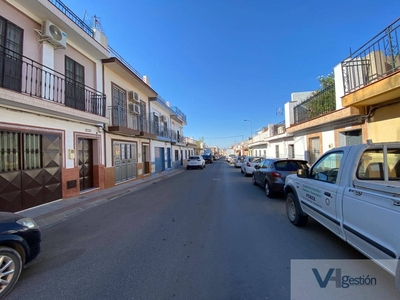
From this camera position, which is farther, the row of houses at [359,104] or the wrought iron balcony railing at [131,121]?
the wrought iron balcony railing at [131,121]

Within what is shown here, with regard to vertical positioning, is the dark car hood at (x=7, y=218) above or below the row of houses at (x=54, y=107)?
below

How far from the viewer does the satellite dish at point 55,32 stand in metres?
7.12

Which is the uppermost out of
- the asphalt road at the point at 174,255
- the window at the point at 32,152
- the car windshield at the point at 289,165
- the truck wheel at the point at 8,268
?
the window at the point at 32,152

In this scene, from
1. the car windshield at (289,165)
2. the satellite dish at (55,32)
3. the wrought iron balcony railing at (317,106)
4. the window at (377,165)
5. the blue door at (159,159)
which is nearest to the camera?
the window at (377,165)

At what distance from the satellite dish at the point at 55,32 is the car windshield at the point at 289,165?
971 centimetres

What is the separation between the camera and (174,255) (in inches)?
133

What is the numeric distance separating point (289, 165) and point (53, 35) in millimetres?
10192

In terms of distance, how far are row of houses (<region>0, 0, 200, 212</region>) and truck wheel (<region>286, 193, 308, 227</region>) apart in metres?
7.96

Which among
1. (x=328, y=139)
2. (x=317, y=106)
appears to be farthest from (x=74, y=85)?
(x=317, y=106)

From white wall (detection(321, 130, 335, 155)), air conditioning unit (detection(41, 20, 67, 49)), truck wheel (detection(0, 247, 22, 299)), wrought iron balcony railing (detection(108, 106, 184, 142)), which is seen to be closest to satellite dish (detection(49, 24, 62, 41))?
air conditioning unit (detection(41, 20, 67, 49))

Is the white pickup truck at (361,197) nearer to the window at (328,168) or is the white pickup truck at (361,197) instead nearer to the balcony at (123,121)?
the window at (328,168)

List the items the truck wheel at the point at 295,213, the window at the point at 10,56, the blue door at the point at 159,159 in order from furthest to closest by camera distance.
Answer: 1. the blue door at the point at 159,159
2. the window at the point at 10,56
3. the truck wheel at the point at 295,213

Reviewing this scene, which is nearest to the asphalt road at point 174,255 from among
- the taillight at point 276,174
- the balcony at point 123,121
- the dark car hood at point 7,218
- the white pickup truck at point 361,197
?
the white pickup truck at point 361,197

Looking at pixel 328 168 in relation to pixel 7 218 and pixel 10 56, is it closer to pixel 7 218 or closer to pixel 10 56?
pixel 7 218
